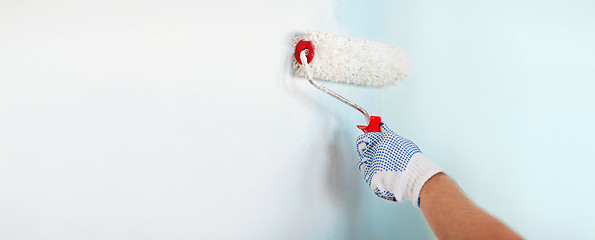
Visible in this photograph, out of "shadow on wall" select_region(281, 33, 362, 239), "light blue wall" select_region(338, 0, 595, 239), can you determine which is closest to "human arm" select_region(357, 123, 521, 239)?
"shadow on wall" select_region(281, 33, 362, 239)

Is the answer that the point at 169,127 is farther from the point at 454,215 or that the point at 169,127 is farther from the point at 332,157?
the point at 454,215

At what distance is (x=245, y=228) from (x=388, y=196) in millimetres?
396

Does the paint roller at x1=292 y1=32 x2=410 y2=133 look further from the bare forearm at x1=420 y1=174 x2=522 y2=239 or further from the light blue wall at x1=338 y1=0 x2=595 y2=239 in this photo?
the bare forearm at x1=420 y1=174 x2=522 y2=239

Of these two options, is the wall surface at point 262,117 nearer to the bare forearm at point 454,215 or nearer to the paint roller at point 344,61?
the paint roller at point 344,61

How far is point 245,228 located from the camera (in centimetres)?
105

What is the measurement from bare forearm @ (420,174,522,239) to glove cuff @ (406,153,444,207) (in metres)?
0.01

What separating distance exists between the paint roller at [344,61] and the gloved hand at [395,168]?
0.07 metres

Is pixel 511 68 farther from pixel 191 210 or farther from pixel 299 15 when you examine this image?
pixel 191 210

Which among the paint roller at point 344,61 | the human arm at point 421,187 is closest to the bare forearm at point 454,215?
the human arm at point 421,187

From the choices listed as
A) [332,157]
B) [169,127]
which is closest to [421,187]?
[332,157]

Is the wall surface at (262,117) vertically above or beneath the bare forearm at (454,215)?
above

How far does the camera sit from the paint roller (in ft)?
3.51

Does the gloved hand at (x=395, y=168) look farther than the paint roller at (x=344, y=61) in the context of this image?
No

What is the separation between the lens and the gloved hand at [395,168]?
38.0 inches
